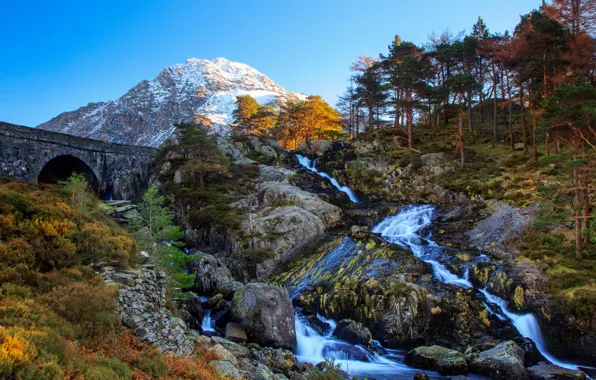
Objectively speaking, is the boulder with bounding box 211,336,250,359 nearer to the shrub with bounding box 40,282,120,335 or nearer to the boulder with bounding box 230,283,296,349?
the boulder with bounding box 230,283,296,349

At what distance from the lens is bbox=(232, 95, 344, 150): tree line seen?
5938cm

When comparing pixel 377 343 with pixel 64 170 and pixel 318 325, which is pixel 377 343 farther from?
pixel 64 170

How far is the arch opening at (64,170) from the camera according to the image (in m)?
39.6

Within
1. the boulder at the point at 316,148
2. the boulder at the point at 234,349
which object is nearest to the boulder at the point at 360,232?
the boulder at the point at 234,349

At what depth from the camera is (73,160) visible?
39844 mm

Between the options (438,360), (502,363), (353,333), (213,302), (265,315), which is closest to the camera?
(502,363)

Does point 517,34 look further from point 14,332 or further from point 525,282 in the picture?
point 14,332

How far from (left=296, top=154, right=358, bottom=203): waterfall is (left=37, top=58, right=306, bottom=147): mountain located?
280 ft

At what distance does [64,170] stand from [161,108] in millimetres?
124998

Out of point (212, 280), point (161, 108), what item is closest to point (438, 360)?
point (212, 280)

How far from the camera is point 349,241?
2559cm

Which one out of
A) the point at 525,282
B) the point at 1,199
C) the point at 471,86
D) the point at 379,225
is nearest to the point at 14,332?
the point at 1,199

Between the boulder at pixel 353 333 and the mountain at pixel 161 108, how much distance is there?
117134 millimetres

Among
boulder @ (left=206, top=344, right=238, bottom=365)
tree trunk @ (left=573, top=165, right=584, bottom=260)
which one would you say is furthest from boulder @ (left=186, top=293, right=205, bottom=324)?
tree trunk @ (left=573, top=165, right=584, bottom=260)
